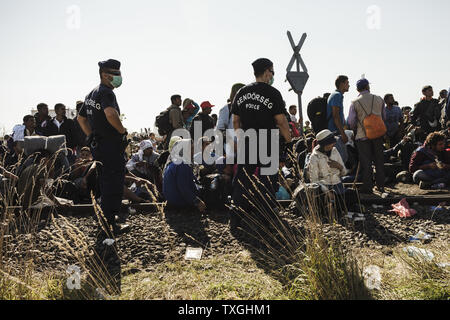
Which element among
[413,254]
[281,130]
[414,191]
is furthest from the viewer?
[414,191]

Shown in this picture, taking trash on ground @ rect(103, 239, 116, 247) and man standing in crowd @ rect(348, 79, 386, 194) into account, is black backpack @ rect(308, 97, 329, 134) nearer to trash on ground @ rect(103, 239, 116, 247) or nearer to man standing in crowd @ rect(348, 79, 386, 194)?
man standing in crowd @ rect(348, 79, 386, 194)

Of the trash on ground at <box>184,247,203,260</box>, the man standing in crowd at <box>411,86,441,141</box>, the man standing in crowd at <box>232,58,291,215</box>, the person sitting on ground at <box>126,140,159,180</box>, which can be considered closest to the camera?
the trash on ground at <box>184,247,203,260</box>

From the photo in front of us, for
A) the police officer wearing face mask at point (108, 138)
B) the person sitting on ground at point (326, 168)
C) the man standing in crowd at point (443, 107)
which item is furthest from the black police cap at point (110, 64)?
the man standing in crowd at point (443, 107)

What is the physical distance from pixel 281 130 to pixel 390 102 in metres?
5.83

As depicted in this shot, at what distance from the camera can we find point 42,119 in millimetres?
7863

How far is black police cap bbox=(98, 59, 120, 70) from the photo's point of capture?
13.1 ft

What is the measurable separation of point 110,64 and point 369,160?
4527mm

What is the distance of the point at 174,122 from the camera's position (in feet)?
24.7

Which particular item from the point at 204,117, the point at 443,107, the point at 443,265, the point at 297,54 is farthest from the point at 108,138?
the point at 443,107

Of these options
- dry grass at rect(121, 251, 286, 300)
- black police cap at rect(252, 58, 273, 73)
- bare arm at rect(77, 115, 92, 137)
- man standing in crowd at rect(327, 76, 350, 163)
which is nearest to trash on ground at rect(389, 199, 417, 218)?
man standing in crowd at rect(327, 76, 350, 163)

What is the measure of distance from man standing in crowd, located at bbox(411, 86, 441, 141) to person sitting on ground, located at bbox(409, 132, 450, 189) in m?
2.30

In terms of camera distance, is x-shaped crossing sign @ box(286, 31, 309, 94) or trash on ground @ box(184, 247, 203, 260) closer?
trash on ground @ box(184, 247, 203, 260)
